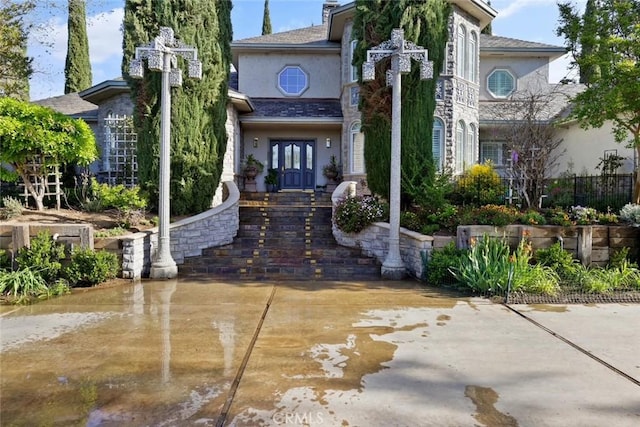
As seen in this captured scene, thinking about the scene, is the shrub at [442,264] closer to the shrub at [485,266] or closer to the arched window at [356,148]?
the shrub at [485,266]

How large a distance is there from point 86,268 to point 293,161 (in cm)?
1045

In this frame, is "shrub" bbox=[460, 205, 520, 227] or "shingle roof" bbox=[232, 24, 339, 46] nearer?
"shrub" bbox=[460, 205, 520, 227]

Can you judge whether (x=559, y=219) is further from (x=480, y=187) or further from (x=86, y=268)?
(x=86, y=268)

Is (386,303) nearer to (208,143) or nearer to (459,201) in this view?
(459,201)

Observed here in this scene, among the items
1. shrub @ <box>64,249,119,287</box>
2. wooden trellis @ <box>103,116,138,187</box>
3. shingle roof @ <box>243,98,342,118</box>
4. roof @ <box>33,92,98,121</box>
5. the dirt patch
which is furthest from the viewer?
roof @ <box>33,92,98,121</box>

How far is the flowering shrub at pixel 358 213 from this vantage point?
1029cm

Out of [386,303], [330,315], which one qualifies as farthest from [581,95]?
[330,315]

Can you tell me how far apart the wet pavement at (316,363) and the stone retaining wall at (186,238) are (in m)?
1.51

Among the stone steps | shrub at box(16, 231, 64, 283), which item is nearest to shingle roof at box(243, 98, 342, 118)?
the stone steps

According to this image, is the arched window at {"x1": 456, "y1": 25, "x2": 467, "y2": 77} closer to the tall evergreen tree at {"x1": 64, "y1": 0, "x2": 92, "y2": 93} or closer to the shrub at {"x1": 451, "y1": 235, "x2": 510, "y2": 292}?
the shrub at {"x1": 451, "y1": 235, "x2": 510, "y2": 292}

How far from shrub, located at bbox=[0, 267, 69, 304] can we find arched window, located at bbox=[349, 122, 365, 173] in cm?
1012

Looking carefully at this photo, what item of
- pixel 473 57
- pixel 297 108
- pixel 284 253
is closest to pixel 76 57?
pixel 297 108

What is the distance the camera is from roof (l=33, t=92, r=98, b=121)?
16.3 m

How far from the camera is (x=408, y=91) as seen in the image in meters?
10.2
